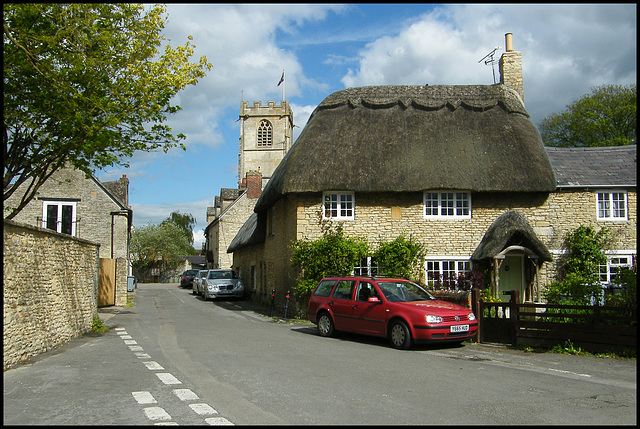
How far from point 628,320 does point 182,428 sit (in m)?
9.41

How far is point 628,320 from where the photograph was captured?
37.0ft

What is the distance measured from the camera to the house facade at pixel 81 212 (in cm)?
3020

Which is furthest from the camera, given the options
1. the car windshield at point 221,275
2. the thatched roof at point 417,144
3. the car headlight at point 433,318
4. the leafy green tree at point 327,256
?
the car windshield at point 221,275

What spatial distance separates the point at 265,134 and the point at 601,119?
4786cm

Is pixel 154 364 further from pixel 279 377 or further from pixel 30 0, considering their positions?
pixel 30 0

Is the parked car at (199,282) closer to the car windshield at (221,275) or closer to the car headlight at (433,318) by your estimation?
the car windshield at (221,275)

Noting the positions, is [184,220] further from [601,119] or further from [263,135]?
[601,119]

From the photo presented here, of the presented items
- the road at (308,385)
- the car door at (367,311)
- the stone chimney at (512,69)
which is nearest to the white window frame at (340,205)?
the car door at (367,311)

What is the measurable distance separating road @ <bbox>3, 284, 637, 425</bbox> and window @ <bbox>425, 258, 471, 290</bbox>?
22.1ft

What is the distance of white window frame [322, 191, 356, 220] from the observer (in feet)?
67.4

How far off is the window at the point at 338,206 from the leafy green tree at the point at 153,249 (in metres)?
51.4

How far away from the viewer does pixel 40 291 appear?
451 inches

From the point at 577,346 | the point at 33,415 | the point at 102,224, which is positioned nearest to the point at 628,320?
the point at 577,346

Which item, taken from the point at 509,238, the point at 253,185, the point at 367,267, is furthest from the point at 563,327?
the point at 253,185
